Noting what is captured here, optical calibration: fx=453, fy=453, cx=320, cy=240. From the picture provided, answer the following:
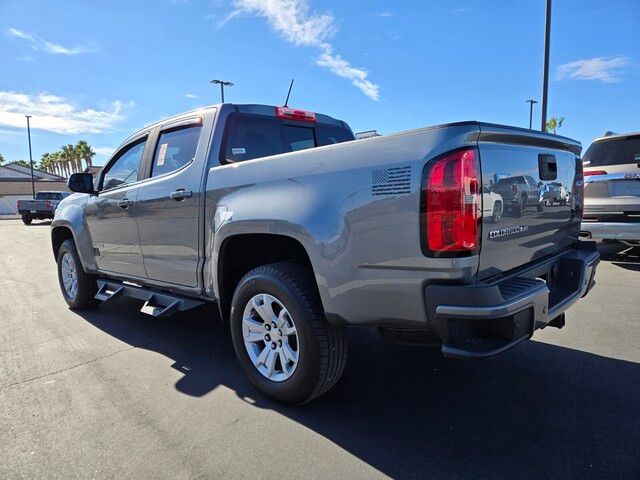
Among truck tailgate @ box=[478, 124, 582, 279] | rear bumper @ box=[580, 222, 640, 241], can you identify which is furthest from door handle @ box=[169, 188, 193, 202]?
rear bumper @ box=[580, 222, 640, 241]

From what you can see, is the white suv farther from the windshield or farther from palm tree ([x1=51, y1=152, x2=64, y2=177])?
palm tree ([x1=51, y1=152, x2=64, y2=177])

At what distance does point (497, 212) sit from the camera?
2264 mm

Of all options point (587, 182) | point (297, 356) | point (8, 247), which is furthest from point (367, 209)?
point (8, 247)

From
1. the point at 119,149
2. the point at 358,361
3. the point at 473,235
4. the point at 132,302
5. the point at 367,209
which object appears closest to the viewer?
the point at 473,235

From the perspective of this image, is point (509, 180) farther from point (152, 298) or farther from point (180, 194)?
point (152, 298)

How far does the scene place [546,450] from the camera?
2.32 m

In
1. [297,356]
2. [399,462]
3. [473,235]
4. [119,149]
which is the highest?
[119,149]

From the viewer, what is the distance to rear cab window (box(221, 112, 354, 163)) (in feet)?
11.4

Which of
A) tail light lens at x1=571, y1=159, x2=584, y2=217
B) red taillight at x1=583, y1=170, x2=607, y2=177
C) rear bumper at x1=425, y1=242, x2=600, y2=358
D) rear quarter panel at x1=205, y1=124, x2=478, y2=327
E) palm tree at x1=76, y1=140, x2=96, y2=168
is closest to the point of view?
rear bumper at x1=425, y1=242, x2=600, y2=358

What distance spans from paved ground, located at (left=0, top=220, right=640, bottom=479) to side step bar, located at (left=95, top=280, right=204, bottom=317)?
1.33 feet

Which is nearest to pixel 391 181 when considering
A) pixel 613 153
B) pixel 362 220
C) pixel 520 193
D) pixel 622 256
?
pixel 362 220

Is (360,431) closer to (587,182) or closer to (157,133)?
(157,133)

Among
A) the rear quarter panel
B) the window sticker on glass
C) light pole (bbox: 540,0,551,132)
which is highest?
light pole (bbox: 540,0,551,132)

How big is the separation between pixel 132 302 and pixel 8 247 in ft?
31.1
